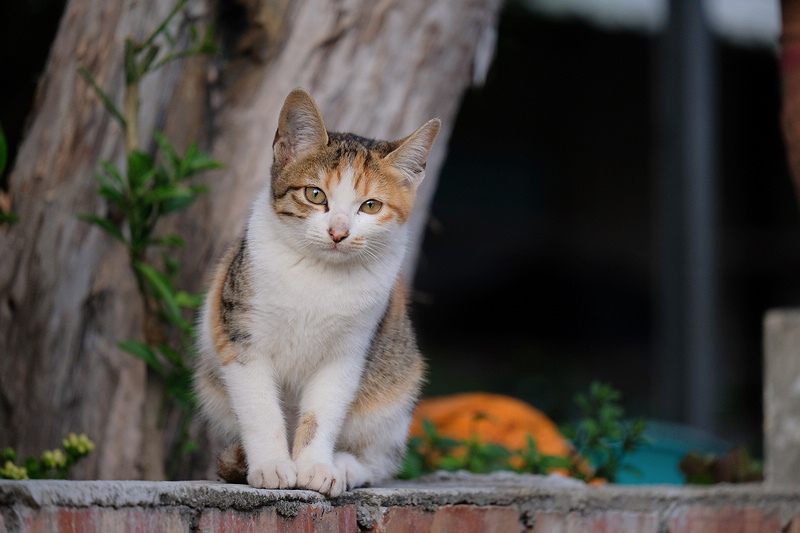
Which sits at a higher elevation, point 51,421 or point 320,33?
point 320,33

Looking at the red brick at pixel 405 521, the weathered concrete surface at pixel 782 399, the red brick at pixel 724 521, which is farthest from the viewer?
the weathered concrete surface at pixel 782 399

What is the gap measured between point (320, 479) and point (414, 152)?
2.84 feet

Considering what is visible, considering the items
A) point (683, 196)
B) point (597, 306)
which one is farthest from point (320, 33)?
point (597, 306)

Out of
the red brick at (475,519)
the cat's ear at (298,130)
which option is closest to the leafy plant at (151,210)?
the cat's ear at (298,130)

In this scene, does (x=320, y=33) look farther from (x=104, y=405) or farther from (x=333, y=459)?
(x=333, y=459)

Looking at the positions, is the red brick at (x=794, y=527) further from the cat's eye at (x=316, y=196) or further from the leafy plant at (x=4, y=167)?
the leafy plant at (x=4, y=167)

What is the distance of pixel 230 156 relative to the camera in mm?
2947

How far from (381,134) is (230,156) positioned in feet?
1.86

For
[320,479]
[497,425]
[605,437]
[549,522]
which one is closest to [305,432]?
[320,479]

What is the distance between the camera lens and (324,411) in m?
1.88

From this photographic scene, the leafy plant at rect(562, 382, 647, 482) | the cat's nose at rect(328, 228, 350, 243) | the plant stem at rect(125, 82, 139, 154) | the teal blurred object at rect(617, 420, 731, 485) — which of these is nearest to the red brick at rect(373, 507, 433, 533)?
the cat's nose at rect(328, 228, 350, 243)

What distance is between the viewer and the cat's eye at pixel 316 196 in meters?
1.95

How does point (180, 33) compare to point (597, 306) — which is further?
point (597, 306)

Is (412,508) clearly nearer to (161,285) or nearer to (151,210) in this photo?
(161,285)
